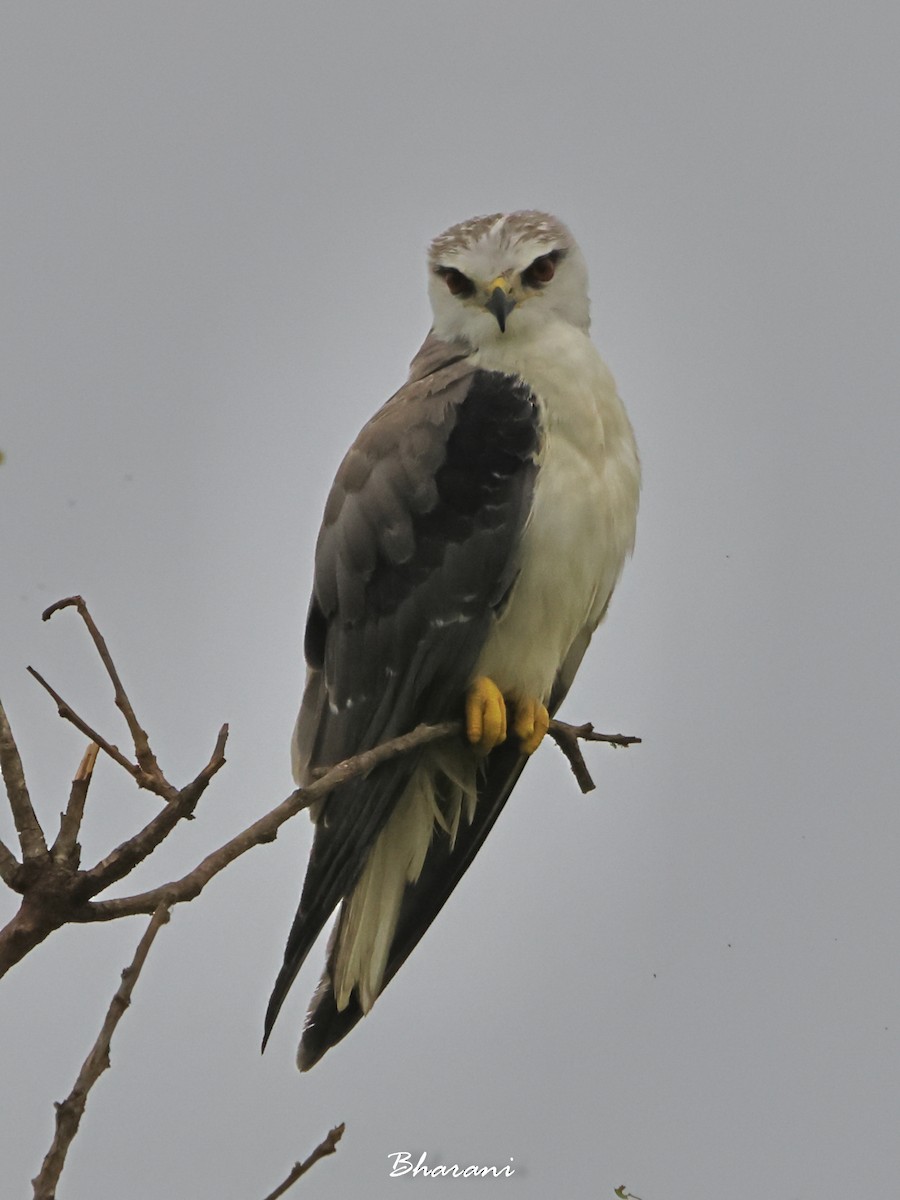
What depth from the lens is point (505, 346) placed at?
432 centimetres

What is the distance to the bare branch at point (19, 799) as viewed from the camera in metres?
2.66

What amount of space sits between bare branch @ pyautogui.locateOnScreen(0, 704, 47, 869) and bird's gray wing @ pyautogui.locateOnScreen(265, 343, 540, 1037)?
133 centimetres

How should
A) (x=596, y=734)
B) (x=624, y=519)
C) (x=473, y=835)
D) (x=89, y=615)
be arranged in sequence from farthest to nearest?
1. (x=473, y=835)
2. (x=624, y=519)
3. (x=596, y=734)
4. (x=89, y=615)

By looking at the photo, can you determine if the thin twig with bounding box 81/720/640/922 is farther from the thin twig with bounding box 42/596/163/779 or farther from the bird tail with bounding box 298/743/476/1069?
the bird tail with bounding box 298/743/476/1069

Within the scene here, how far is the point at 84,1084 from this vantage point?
6.61 feet

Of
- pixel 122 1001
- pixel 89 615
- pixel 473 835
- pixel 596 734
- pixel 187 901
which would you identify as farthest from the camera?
pixel 473 835

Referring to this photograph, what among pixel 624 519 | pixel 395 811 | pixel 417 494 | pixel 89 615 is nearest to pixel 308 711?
pixel 395 811

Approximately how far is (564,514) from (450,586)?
1.14 ft

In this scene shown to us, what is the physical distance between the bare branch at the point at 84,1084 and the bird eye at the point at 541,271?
2764 mm

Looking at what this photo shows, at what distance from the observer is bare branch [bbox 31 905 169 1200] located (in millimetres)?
2010

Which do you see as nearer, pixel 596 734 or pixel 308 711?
pixel 596 734

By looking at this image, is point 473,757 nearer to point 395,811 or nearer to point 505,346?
point 395,811

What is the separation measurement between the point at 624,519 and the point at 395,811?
3.36 ft

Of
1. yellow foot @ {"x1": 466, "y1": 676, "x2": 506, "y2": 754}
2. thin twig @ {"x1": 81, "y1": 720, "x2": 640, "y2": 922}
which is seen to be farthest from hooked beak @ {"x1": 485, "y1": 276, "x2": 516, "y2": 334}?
thin twig @ {"x1": 81, "y1": 720, "x2": 640, "y2": 922}
